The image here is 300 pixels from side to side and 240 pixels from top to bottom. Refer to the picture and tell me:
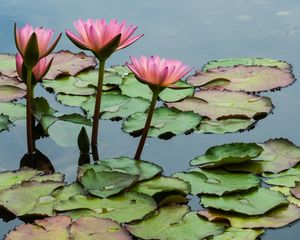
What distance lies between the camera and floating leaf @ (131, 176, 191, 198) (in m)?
1.79

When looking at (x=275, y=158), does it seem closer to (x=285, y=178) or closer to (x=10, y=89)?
(x=285, y=178)

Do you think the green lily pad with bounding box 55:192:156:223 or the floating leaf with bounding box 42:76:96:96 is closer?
the green lily pad with bounding box 55:192:156:223

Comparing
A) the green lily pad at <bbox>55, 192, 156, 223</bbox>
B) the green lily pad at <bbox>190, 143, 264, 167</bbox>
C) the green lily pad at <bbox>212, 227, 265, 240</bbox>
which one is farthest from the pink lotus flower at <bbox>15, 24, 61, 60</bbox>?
the green lily pad at <bbox>212, 227, 265, 240</bbox>

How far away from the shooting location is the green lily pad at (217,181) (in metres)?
1.80

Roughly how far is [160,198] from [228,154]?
0.96 ft

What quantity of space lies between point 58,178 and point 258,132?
707mm

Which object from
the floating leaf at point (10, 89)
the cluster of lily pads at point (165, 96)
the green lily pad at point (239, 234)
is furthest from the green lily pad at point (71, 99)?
the green lily pad at point (239, 234)

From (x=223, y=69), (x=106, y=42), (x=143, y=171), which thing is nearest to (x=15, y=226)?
(x=143, y=171)

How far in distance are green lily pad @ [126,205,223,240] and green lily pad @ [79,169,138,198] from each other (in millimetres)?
135

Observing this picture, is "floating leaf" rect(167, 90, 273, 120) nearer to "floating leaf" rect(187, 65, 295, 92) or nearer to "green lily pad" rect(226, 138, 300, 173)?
"floating leaf" rect(187, 65, 295, 92)

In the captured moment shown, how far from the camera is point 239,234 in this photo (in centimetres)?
164

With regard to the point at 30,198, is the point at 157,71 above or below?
above

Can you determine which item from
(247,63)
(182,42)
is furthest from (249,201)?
(182,42)

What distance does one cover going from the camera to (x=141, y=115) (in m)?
2.21
